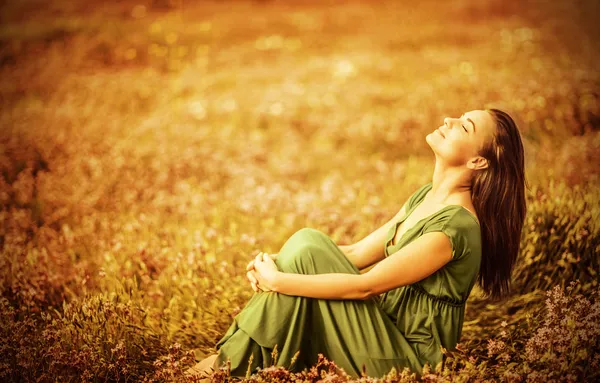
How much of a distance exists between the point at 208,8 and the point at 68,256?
416 inches

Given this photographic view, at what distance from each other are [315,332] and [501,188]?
1.23 metres

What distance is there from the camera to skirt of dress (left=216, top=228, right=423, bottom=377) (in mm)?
2984

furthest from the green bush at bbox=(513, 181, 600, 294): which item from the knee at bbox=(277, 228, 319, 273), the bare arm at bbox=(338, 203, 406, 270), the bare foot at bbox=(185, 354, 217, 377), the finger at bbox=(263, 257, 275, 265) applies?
the bare foot at bbox=(185, 354, 217, 377)

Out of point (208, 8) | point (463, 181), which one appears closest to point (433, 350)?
point (463, 181)

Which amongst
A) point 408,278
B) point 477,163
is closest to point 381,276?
point 408,278

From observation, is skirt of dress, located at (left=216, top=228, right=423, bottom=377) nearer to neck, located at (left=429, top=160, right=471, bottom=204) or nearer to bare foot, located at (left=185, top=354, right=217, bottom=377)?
bare foot, located at (left=185, top=354, right=217, bottom=377)

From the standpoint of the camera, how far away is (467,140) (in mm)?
3059

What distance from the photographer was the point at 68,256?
4.83 meters

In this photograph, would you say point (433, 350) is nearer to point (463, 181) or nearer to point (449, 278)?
point (449, 278)

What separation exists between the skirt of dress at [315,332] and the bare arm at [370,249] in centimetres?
49

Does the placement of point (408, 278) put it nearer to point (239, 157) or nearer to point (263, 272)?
point (263, 272)

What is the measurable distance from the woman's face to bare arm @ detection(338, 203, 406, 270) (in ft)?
1.84

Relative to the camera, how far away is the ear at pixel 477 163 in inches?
120

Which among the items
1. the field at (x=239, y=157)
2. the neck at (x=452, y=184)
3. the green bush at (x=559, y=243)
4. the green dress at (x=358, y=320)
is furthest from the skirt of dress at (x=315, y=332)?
the green bush at (x=559, y=243)
